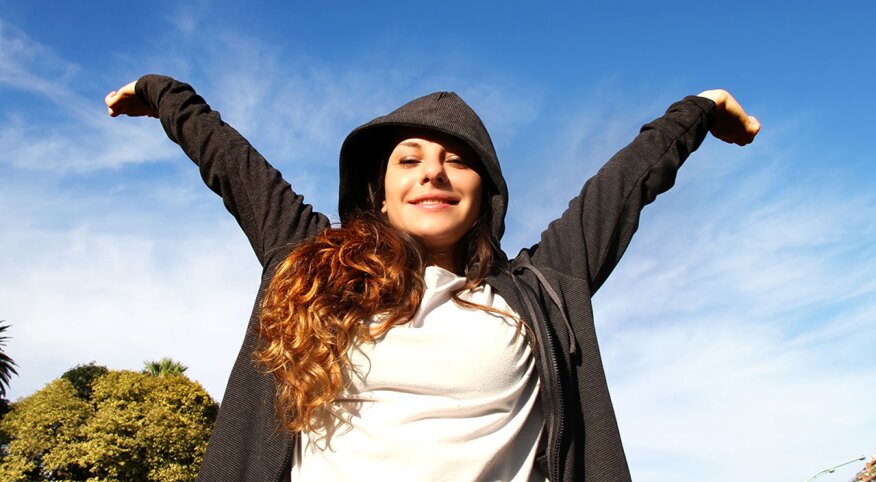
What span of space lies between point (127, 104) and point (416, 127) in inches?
51.9

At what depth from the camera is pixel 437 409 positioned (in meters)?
2.02

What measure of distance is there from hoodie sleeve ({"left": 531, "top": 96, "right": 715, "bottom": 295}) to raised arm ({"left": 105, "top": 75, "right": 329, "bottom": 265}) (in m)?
0.93

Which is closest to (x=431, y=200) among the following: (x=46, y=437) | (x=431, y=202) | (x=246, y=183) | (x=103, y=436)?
(x=431, y=202)

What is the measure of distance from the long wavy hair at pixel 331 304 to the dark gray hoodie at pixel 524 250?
0.08m

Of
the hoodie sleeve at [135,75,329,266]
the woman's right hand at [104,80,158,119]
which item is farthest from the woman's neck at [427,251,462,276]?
the woman's right hand at [104,80,158,119]

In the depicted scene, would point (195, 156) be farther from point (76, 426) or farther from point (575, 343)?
point (76, 426)

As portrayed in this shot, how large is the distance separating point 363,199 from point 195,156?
27.5 inches

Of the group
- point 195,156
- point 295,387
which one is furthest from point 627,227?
point 195,156

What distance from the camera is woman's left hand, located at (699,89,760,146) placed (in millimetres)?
3135

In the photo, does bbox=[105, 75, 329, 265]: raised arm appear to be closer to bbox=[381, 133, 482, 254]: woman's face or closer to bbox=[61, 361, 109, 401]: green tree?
bbox=[381, 133, 482, 254]: woman's face

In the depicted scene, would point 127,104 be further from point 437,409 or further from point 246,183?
point 437,409

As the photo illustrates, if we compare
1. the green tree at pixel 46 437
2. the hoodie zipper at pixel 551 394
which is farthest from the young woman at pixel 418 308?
the green tree at pixel 46 437

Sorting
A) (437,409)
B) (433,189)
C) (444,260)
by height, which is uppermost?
(433,189)

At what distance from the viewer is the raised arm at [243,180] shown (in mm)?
2572
